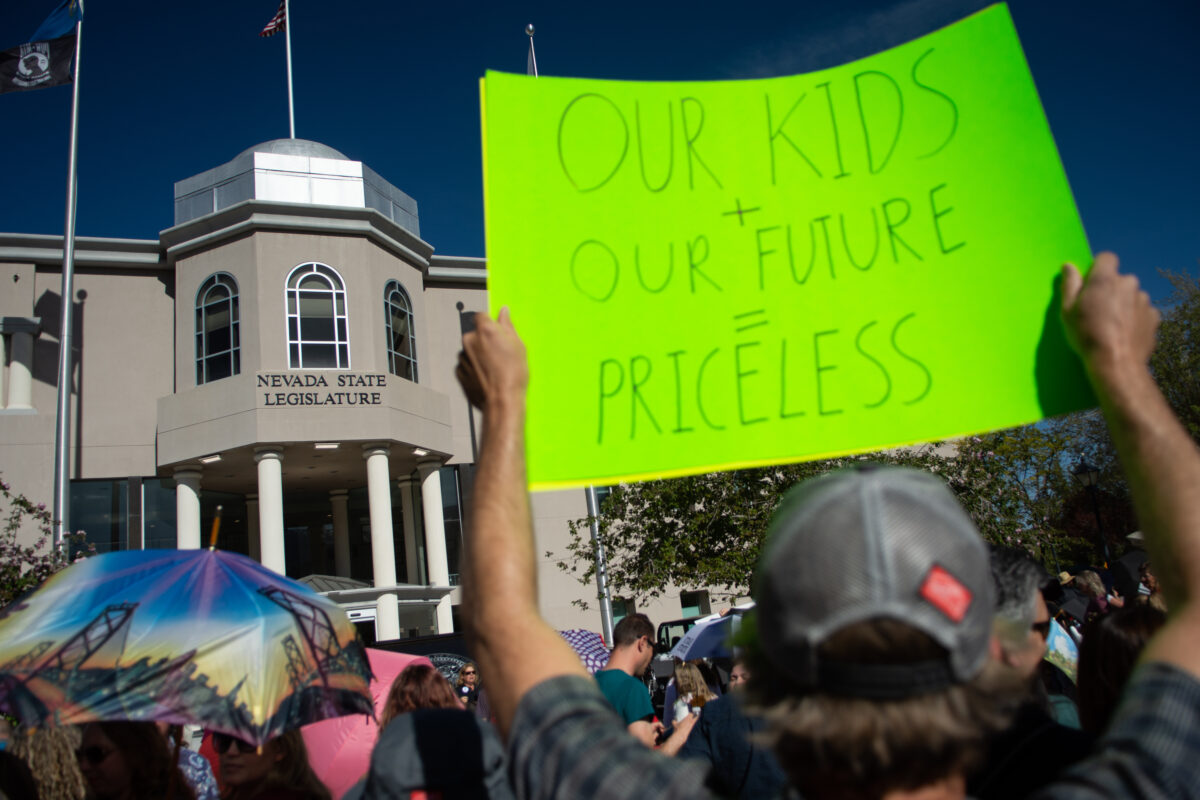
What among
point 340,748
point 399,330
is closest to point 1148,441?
point 340,748

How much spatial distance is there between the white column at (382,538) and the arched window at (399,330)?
2965 millimetres

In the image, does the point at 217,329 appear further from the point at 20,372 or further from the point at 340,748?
the point at 340,748

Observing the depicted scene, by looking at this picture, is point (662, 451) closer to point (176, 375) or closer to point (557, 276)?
point (557, 276)

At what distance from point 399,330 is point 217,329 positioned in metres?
5.26

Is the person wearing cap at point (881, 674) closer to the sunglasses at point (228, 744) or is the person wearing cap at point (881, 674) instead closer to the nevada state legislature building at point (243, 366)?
the sunglasses at point (228, 744)

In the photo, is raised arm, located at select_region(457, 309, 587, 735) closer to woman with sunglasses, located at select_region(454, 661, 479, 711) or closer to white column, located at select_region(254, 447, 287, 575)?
woman with sunglasses, located at select_region(454, 661, 479, 711)

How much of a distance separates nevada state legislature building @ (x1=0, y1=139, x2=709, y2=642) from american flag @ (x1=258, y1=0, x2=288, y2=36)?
336 cm

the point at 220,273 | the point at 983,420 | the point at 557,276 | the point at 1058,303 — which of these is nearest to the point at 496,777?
the point at 557,276

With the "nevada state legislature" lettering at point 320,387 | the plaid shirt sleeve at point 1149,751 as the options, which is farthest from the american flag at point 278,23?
the plaid shirt sleeve at point 1149,751

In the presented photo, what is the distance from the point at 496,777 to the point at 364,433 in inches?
945

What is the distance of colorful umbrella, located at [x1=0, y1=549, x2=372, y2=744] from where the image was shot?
323 cm

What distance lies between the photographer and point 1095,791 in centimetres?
107

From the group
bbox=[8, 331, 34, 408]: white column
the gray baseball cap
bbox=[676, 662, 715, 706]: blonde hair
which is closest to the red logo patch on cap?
the gray baseball cap

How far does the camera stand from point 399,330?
28.7 m
